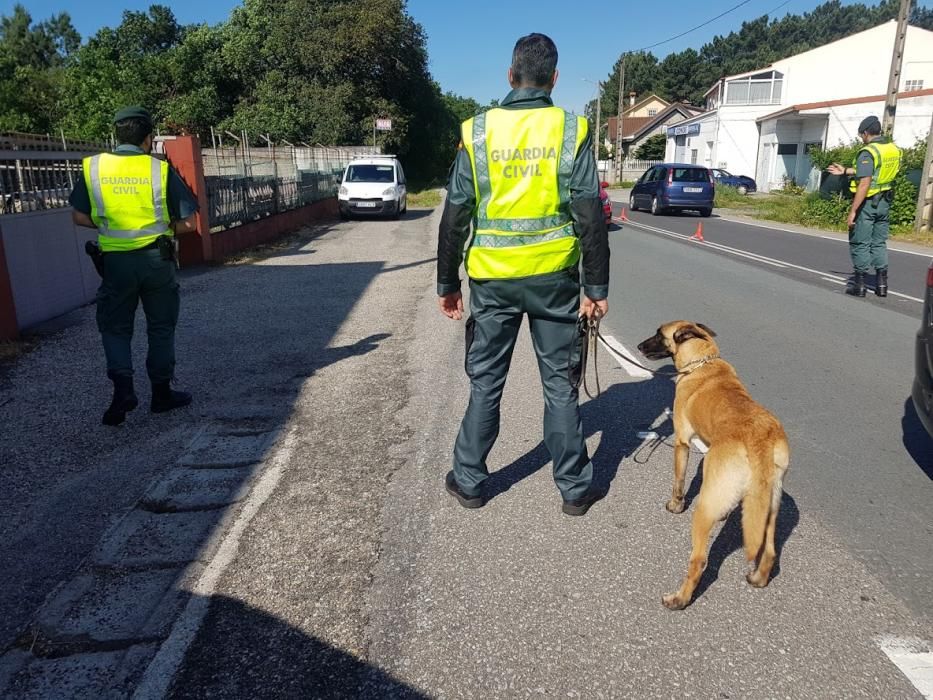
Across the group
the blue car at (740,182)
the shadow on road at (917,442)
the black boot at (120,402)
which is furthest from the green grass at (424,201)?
the shadow on road at (917,442)

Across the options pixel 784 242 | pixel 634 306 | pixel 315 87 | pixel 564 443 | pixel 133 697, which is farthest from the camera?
pixel 315 87

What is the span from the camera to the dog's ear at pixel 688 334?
3729 mm

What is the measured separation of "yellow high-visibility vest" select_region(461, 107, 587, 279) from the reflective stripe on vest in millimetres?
7329

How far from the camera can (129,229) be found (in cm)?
475

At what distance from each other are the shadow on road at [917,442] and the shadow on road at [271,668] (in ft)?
10.8

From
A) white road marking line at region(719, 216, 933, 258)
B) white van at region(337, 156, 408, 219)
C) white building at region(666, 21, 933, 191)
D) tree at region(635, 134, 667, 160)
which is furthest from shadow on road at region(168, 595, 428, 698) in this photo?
tree at region(635, 134, 667, 160)

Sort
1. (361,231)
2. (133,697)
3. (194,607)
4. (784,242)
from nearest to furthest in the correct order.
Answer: (133,697) < (194,607) < (784,242) < (361,231)

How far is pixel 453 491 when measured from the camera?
3.74 meters

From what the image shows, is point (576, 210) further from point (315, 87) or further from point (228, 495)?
point (315, 87)

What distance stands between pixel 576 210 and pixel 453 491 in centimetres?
151

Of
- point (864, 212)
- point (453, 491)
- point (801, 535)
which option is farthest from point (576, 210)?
point (864, 212)

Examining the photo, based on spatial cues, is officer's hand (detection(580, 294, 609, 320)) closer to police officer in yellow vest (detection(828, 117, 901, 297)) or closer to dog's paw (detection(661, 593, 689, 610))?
dog's paw (detection(661, 593, 689, 610))

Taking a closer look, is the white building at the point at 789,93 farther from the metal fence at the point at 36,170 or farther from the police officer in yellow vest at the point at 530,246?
the police officer in yellow vest at the point at 530,246

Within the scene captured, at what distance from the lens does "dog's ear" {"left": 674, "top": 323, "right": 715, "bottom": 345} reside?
373 cm
